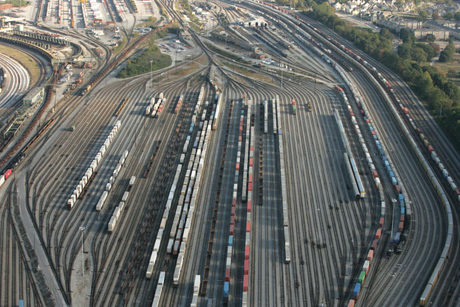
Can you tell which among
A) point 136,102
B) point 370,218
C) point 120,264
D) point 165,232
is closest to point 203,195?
point 165,232

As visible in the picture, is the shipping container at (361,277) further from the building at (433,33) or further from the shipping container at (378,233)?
the building at (433,33)

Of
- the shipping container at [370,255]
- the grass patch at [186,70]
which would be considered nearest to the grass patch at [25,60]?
the grass patch at [186,70]

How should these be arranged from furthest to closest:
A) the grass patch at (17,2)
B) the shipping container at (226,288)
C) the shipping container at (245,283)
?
the grass patch at (17,2) < the shipping container at (245,283) < the shipping container at (226,288)

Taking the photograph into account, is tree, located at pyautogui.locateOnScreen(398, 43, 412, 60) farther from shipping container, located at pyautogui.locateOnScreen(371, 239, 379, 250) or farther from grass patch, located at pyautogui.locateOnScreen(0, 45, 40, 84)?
grass patch, located at pyautogui.locateOnScreen(0, 45, 40, 84)

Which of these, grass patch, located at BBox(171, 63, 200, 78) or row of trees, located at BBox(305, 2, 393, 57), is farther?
row of trees, located at BBox(305, 2, 393, 57)

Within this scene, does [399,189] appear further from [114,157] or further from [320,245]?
[114,157]

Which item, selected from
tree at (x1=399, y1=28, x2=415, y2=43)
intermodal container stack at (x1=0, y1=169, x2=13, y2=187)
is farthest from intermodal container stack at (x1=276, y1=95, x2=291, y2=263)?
tree at (x1=399, y1=28, x2=415, y2=43)

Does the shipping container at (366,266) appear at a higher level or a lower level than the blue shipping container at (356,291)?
higher
